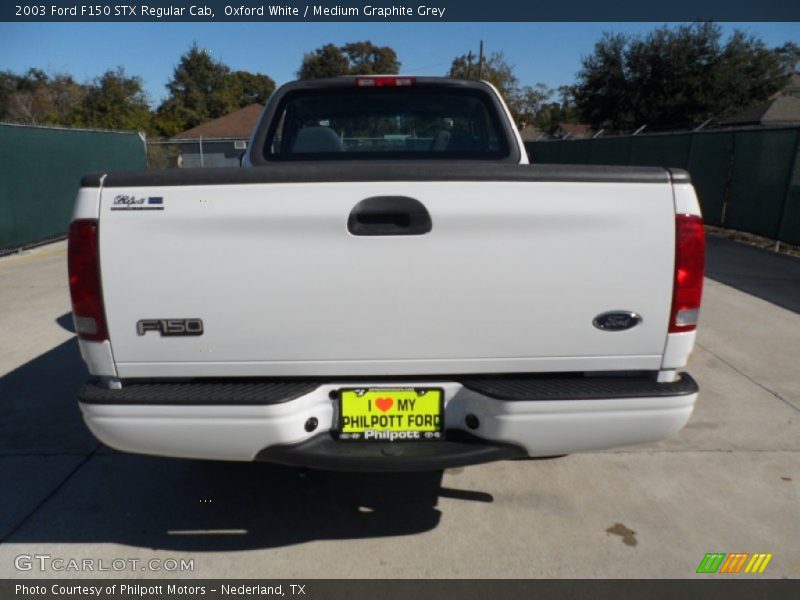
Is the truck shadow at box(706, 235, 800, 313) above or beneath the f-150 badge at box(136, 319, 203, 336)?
beneath

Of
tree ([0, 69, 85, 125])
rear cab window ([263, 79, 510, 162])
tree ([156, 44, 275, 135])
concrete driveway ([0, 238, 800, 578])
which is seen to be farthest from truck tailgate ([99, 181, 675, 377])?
tree ([156, 44, 275, 135])

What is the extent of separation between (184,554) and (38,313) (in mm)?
5163

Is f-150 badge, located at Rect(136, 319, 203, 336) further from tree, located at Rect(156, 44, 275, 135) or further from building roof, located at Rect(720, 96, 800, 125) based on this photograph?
tree, located at Rect(156, 44, 275, 135)

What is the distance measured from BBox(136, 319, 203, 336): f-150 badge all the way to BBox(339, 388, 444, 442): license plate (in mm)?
586

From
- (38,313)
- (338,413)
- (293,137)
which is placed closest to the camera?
(338,413)

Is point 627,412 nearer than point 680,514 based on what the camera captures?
Yes

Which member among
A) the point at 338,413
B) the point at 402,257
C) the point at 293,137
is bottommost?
the point at 338,413

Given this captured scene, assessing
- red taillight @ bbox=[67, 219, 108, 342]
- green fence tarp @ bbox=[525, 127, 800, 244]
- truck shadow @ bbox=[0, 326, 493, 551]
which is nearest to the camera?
red taillight @ bbox=[67, 219, 108, 342]

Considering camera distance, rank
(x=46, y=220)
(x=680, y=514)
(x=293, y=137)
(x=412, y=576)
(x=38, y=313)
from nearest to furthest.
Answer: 1. (x=412, y=576)
2. (x=680, y=514)
3. (x=293, y=137)
4. (x=38, y=313)
5. (x=46, y=220)

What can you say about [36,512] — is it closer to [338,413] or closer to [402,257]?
[338,413]

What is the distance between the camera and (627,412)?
2.38 metres

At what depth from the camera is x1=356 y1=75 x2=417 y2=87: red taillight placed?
12.8ft

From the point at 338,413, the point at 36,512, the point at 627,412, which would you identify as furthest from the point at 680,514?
the point at 36,512

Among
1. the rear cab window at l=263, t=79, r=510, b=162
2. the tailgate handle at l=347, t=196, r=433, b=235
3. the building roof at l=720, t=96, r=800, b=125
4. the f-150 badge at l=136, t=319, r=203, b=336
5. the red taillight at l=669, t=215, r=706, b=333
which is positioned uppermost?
the building roof at l=720, t=96, r=800, b=125
